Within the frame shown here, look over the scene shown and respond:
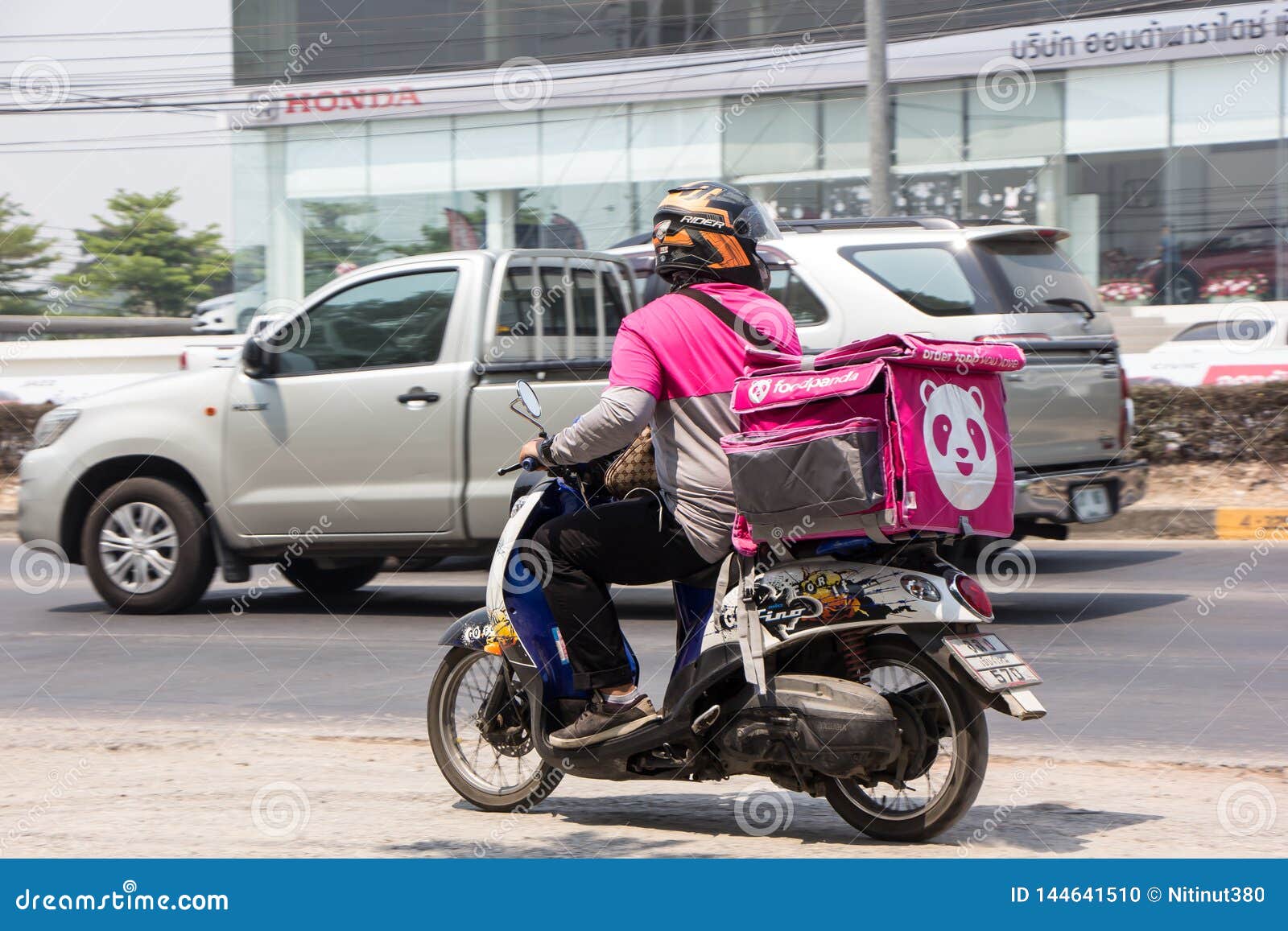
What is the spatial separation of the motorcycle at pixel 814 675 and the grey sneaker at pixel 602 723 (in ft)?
0.10

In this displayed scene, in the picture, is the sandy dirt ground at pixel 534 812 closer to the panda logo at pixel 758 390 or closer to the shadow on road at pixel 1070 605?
the panda logo at pixel 758 390

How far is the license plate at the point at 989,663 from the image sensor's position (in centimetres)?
378

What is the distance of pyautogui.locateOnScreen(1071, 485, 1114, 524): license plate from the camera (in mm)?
8367

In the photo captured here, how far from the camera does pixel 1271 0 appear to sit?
22.7m

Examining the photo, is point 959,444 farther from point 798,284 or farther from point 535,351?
point 798,284

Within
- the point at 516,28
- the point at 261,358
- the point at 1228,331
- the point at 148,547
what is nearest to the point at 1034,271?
the point at 261,358

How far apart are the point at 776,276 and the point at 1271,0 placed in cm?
1726

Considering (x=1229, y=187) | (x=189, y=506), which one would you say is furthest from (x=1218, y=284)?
(x=189, y=506)

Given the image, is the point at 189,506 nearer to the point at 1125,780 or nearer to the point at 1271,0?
the point at 1125,780
